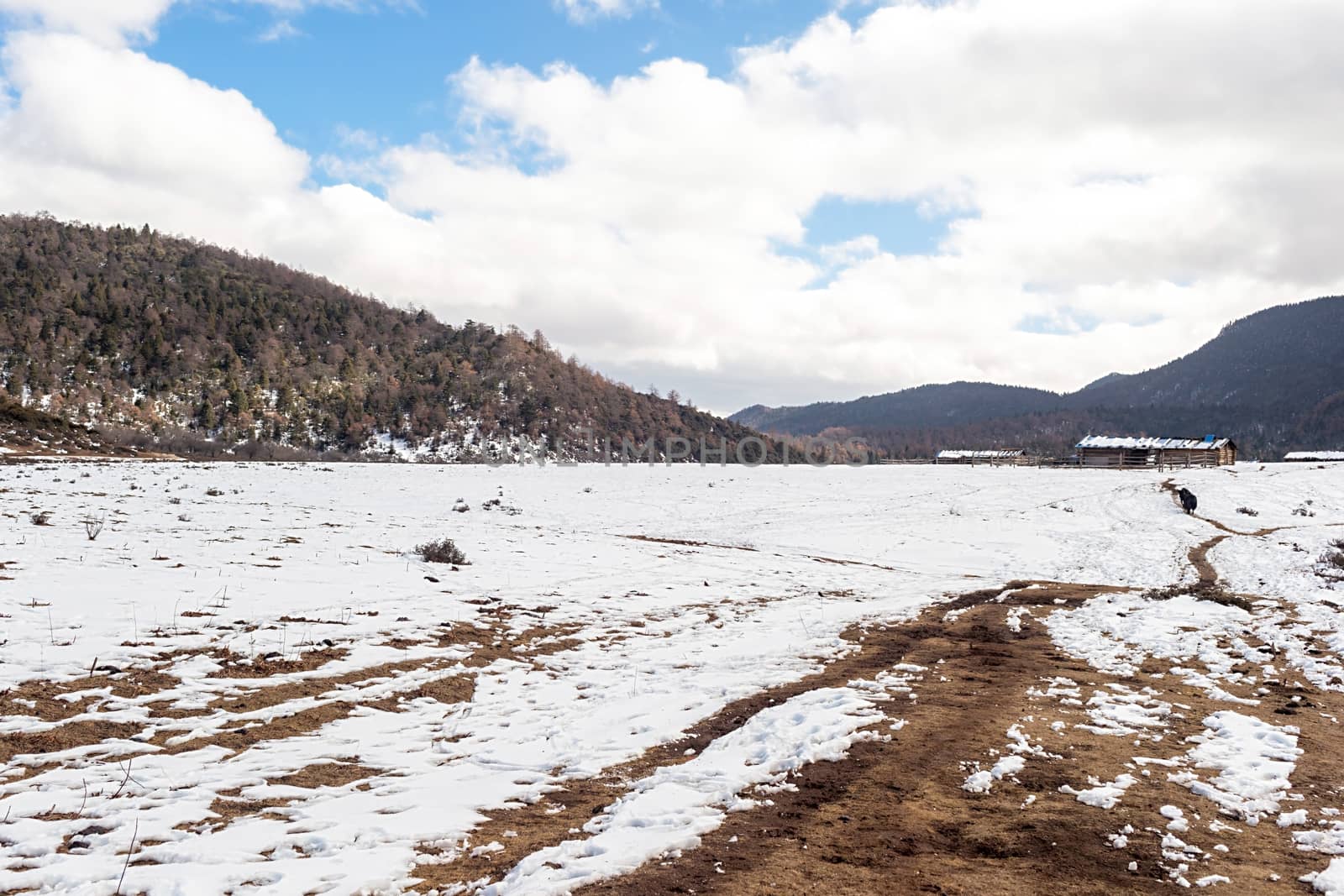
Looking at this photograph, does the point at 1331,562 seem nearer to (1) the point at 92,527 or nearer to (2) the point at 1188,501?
(2) the point at 1188,501

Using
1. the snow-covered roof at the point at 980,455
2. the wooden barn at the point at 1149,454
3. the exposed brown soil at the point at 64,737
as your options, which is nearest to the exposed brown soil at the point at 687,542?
the exposed brown soil at the point at 64,737

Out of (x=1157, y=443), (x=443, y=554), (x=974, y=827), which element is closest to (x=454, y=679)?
(x=974, y=827)

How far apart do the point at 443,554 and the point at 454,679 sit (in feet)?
28.1

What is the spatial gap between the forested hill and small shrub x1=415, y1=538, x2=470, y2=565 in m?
90.9

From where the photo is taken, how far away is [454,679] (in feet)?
31.0

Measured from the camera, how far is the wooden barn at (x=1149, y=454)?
74938 millimetres

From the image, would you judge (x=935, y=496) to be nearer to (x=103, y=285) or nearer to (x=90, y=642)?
(x=90, y=642)

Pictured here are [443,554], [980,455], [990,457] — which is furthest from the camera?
[980,455]

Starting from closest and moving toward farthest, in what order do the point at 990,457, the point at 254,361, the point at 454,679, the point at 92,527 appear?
the point at 454,679, the point at 92,527, the point at 990,457, the point at 254,361

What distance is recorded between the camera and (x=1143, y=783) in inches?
236

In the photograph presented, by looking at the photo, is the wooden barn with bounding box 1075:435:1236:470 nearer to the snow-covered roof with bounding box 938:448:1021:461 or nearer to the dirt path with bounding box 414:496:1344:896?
the snow-covered roof with bounding box 938:448:1021:461

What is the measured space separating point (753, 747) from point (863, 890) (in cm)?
268

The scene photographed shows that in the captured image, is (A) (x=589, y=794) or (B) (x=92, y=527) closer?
(A) (x=589, y=794)

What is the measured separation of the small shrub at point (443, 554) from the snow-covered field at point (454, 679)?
0.54 m
